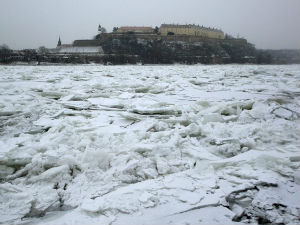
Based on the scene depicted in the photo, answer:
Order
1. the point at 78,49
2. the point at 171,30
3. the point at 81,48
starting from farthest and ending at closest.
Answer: the point at 171,30
the point at 81,48
the point at 78,49

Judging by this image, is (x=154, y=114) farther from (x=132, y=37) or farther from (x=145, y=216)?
(x=132, y=37)

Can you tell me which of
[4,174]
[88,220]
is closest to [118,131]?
[4,174]

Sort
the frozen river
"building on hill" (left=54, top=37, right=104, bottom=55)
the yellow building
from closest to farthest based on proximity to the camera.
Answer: the frozen river < "building on hill" (left=54, top=37, right=104, bottom=55) < the yellow building

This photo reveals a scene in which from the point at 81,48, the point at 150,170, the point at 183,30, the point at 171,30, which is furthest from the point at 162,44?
the point at 150,170

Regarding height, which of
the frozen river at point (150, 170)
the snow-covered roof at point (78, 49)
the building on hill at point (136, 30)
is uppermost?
the building on hill at point (136, 30)

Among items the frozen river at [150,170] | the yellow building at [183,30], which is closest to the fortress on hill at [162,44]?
the yellow building at [183,30]

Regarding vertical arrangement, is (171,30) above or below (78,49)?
above

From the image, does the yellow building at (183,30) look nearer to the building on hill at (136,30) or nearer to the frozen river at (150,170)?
the building on hill at (136,30)

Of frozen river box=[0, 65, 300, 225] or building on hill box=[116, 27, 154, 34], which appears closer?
frozen river box=[0, 65, 300, 225]

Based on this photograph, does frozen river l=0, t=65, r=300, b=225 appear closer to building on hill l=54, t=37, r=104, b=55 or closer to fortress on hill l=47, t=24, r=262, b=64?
→ fortress on hill l=47, t=24, r=262, b=64

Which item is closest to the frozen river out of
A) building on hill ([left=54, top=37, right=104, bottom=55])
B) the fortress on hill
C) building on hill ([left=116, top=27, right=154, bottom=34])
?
the fortress on hill

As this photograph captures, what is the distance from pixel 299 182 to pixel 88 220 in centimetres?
113

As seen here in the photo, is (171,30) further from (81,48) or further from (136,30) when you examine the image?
(81,48)

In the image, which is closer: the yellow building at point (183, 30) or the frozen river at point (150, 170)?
the frozen river at point (150, 170)
